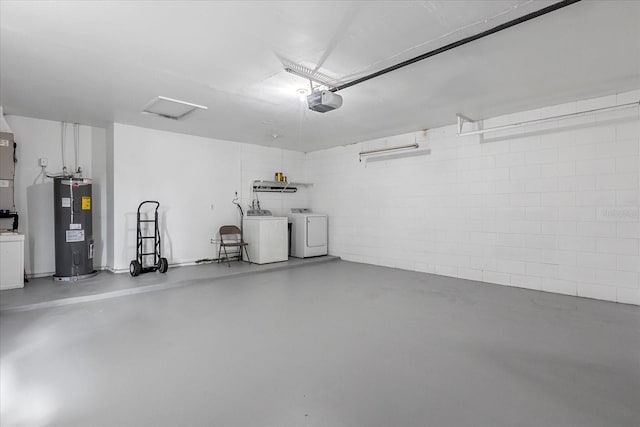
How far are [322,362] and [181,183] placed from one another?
493cm

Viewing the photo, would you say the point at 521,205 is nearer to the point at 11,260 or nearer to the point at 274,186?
the point at 274,186

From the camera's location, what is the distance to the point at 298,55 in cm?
305

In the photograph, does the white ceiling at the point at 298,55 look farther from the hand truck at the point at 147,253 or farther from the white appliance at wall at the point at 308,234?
the white appliance at wall at the point at 308,234

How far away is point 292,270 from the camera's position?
6184 mm

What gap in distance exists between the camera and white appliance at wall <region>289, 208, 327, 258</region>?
23.6 feet

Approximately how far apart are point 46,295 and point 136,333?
2038 millimetres

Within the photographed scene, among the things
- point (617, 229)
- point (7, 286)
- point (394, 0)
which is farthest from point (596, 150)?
point (7, 286)

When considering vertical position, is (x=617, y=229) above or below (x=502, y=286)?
above

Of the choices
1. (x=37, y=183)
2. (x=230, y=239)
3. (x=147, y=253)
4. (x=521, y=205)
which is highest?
(x=37, y=183)

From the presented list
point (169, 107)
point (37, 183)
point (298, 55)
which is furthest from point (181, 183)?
point (298, 55)

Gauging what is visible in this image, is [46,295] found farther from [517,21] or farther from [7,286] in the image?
[517,21]

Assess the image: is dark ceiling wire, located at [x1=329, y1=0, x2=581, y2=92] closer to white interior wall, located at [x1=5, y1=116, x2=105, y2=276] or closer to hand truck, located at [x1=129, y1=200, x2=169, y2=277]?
hand truck, located at [x1=129, y1=200, x2=169, y2=277]

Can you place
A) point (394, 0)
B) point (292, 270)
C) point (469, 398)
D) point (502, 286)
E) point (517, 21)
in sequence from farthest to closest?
point (292, 270), point (502, 286), point (517, 21), point (394, 0), point (469, 398)

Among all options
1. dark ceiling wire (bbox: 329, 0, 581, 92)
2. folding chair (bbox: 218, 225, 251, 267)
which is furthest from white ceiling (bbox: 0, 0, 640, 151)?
folding chair (bbox: 218, 225, 251, 267)
